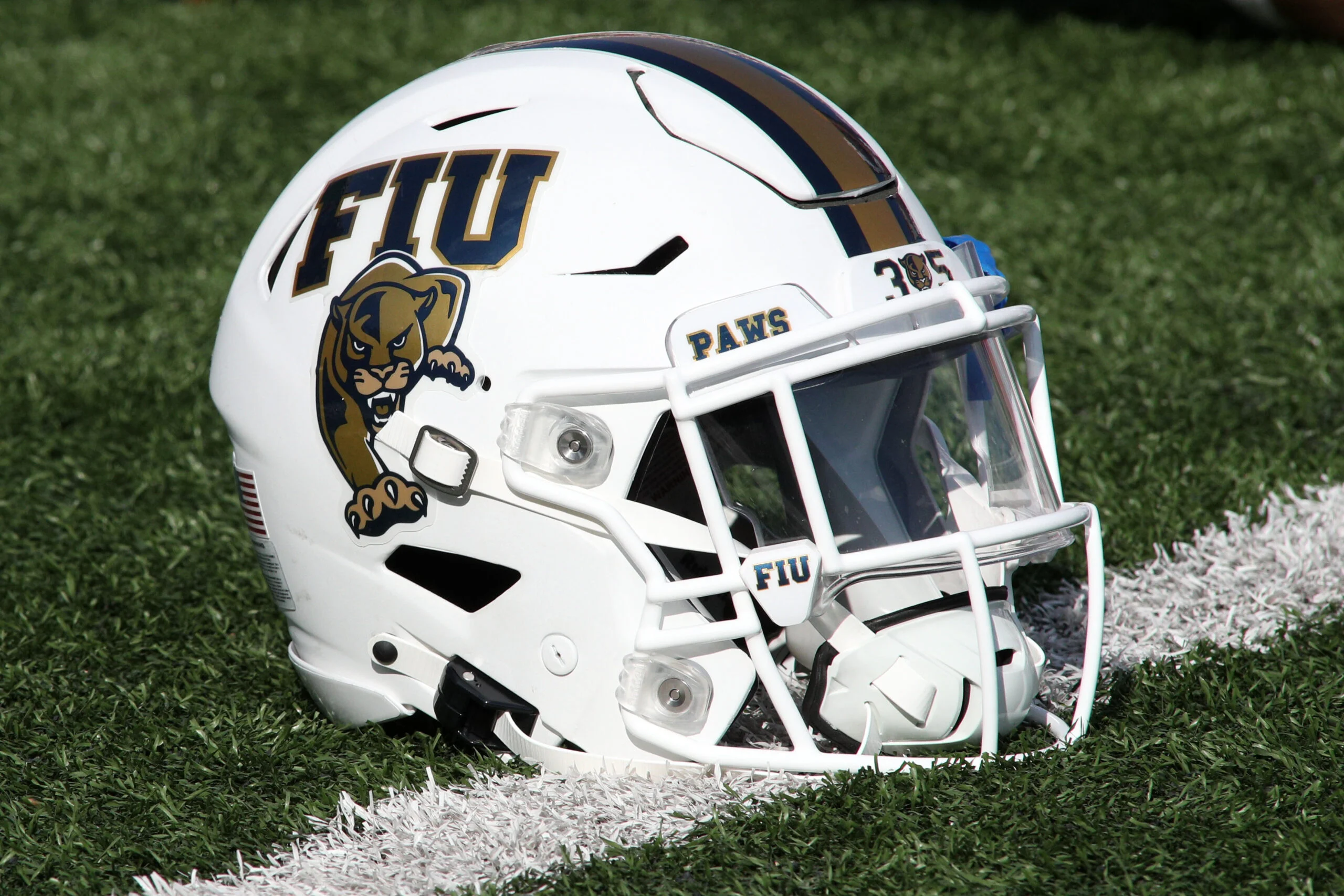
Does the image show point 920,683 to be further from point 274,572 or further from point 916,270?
point 274,572

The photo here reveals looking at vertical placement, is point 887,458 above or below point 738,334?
below

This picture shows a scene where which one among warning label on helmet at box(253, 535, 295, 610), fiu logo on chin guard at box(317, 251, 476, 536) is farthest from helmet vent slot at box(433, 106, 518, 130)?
warning label on helmet at box(253, 535, 295, 610)

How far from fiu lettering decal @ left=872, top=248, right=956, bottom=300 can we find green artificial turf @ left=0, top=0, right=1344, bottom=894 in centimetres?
78

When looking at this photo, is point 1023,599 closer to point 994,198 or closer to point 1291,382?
point 1291,382

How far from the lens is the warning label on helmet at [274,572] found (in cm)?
236

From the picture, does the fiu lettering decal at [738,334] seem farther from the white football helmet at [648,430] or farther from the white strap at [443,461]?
the white strap at [443,461]

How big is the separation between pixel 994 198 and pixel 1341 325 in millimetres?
1396

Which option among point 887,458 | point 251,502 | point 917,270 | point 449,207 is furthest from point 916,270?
point 251,502

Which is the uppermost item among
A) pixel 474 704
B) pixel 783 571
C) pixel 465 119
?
pixel 465 119

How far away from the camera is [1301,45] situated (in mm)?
5820

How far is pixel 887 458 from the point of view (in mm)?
2148

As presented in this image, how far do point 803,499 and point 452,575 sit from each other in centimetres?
64

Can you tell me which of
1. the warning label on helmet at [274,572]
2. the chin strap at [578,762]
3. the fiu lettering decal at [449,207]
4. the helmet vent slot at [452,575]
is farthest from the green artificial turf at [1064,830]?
the fiu lettering decal at [449,207]

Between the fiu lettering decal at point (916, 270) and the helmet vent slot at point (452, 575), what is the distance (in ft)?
2.60
